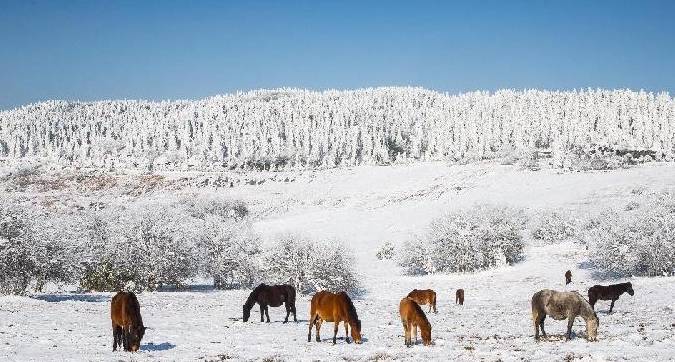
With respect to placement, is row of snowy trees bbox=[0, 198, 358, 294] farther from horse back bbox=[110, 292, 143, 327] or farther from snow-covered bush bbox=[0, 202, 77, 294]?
horse back bbox=[110, 292, 143, 327]

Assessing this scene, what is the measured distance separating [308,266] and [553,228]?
31.1 meters

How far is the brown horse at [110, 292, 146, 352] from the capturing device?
15.2 m

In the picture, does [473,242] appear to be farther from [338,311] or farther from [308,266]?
[338,311]

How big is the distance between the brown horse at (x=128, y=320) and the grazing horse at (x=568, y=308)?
10197 millimetres

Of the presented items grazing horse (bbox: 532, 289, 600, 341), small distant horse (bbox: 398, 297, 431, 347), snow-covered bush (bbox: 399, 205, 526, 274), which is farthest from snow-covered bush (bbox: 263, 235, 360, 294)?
grazing horse (bbox: 532, 289, 600, 341)

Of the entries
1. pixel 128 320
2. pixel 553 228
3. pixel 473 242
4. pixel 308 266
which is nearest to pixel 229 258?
pixel 308 266

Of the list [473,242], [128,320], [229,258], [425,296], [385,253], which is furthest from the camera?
[385,253]

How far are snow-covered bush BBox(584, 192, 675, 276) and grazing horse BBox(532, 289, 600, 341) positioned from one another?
90.4ft

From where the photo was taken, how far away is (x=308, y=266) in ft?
138

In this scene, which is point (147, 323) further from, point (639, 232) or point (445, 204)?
point (445, 204)

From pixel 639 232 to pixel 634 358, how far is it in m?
→ 31.5

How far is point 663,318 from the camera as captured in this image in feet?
67.5

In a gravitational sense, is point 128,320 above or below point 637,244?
below

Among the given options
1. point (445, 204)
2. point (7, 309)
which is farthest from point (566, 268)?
point (445, 204)
